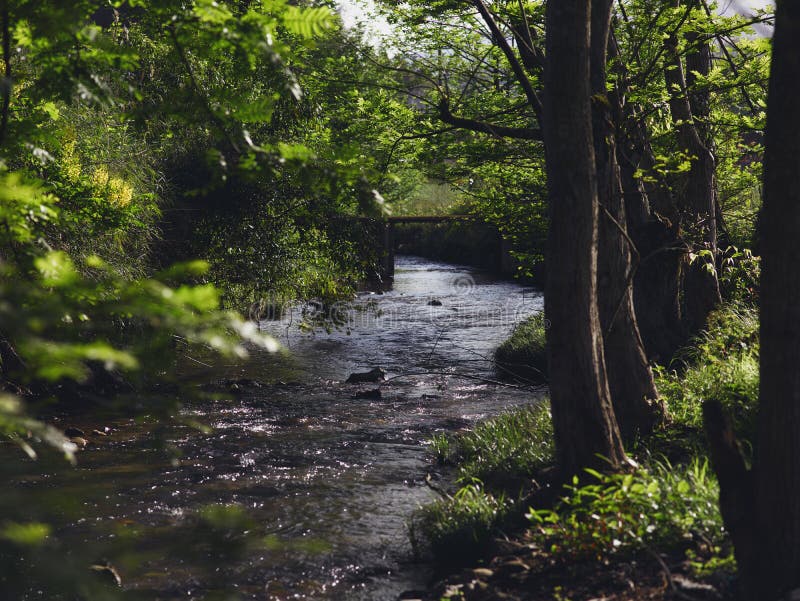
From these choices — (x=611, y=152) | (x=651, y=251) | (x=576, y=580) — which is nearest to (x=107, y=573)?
(x=576, y=580)

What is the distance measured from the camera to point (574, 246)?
587 centimetres

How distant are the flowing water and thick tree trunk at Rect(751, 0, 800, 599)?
275 cm

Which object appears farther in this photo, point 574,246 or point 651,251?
point 651,251

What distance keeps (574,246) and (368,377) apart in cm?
818

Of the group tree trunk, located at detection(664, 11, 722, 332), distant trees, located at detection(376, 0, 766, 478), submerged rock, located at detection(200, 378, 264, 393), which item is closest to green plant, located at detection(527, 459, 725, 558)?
distant trees, located at detection(376, 0, 766, 478)

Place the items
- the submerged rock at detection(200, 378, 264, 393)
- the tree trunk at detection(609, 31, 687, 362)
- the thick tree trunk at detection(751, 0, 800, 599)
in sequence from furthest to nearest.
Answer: the submerged rock at detection(200, 378, 264, 393), the tree trunk at detection(609, 31, 687, 362), the thick tree trunk at detection(751, 0, 800, 599)

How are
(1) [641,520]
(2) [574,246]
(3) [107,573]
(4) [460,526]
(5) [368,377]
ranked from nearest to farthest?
(1) [641,520], (2) [574,246], (3) [107,573], (4) [460,526], (5) [368,377]

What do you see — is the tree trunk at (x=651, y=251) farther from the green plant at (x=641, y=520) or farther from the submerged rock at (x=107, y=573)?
the submerged rock at (x=107, y=573)

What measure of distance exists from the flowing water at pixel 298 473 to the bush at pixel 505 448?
38 centimetres

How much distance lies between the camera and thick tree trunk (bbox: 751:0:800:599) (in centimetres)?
385

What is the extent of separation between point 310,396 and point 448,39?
6.00m

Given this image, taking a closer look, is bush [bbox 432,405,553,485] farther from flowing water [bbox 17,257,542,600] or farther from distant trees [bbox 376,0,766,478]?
distant trees [bbox 376,0,766,478]

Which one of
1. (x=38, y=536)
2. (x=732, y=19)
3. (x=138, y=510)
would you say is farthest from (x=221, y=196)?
(x=38, y=536)

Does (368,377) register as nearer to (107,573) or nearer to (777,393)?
(107,573)
